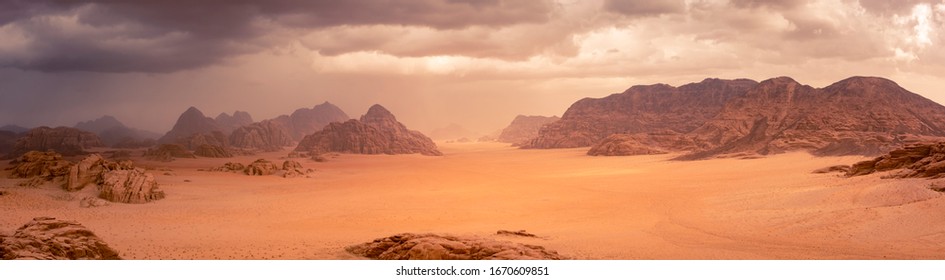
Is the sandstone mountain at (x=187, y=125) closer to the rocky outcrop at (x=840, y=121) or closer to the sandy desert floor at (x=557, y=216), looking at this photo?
the sandy desert floor at (x=557, y=216)

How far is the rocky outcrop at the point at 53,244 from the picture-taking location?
13.7 meters

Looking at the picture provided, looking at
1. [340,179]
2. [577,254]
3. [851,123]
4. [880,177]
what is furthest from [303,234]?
[851,123]

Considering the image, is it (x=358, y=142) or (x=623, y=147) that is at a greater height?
(x=358, y=142)

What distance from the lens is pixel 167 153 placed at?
2425 inches

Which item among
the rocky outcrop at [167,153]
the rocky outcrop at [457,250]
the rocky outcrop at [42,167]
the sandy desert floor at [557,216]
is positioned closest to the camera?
the rocky outcrop at [457,250]

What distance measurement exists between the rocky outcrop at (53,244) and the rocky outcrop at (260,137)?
3406 inches

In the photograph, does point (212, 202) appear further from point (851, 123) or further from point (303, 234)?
point (851, 123)

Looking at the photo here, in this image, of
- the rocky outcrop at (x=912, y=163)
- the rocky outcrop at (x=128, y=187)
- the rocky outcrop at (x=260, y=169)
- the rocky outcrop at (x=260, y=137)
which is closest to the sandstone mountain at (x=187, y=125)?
the rocky outcrop at (x=260, y=137)

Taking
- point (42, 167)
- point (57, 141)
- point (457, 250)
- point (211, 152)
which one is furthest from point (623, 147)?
point (457, 250)

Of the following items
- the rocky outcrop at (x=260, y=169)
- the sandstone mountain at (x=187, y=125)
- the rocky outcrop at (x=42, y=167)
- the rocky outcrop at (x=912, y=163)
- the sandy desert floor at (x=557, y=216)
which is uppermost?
the sandstone mountain at (x=187, y=125)

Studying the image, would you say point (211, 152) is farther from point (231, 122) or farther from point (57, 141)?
point (231, 122)

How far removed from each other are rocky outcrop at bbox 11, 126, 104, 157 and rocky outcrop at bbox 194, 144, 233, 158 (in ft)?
38.9

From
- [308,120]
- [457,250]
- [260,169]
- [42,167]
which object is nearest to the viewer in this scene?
[457,250]

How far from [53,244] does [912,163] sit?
37249 millimetres
